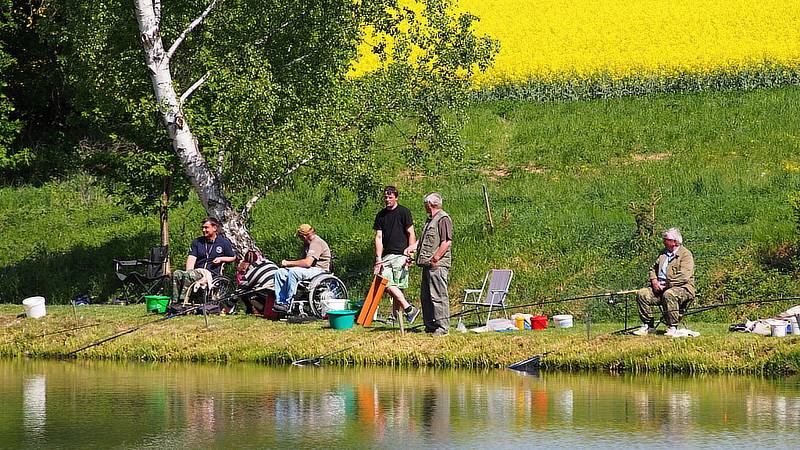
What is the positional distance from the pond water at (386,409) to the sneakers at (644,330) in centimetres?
121

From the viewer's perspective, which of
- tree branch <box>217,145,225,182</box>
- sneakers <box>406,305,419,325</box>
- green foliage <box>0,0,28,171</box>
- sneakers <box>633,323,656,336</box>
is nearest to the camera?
sneakers <box>633,323,656,336</box>

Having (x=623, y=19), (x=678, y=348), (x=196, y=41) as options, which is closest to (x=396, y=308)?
(x=678, y=348)

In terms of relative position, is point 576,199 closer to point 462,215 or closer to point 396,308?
point 462,215

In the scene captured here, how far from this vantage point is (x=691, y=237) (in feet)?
63.4

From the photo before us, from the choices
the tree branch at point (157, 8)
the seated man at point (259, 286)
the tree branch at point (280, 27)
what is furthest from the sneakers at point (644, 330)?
the tree branch at point (157, 8)

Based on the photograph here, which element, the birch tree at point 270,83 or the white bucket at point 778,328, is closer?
the white bucket at point 778,328

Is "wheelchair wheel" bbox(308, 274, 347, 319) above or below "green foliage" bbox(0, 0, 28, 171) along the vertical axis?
below

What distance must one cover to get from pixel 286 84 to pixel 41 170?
13520mm

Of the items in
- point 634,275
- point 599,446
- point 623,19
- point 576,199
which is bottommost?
point 599,446

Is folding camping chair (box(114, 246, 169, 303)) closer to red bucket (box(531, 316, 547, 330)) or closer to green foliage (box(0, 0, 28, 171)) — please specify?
green foliage (box(0, 0, 28, 171))

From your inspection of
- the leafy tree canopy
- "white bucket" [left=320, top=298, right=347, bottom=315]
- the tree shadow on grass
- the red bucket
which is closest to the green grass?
the tree shadow on grass

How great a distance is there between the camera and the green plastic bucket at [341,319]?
15406 millimetres

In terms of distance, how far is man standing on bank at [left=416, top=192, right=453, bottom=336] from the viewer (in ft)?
48.1

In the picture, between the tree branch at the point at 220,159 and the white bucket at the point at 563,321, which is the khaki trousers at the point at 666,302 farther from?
the tree branch at the point at 220,159
